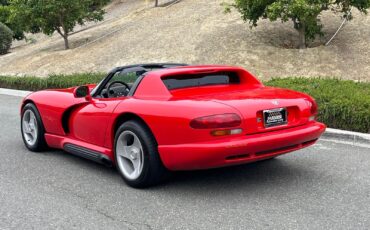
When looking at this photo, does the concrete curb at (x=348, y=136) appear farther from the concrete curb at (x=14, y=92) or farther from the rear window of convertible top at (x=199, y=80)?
the concrete curb at (x=14, y=92)

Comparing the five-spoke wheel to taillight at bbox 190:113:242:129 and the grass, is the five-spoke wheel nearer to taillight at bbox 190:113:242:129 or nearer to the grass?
taillight at bbox 190:113:242:129

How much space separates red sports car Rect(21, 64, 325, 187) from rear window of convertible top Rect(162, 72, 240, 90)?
0.01 m

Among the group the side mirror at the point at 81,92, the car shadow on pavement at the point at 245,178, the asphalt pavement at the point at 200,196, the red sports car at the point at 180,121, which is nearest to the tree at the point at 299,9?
the asphalt pavement at the point at 200,196

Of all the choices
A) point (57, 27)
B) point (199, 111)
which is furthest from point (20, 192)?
point (57, 27)

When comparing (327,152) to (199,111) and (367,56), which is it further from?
(367,56)

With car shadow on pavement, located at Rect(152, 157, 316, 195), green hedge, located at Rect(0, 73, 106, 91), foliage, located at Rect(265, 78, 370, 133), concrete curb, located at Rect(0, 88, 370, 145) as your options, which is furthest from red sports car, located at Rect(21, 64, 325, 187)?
green hedge, located at Rect(0, 73, 106, 91)

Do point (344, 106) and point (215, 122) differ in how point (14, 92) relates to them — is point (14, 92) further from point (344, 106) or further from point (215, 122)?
point (215, 122)

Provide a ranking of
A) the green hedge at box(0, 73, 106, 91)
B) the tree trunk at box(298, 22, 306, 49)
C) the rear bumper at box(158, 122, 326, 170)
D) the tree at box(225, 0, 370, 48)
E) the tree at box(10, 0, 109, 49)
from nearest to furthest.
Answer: the rear bumper at box(158, 122, 326, 170) → the tree at box(225, 0, 370, 48) → the green hedge at box(0, 73, 106, 91) → the tree trunk at box(298, 22, 306, 49) → the tree at box(10, 0, 109, 49)

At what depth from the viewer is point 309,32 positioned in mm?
15336

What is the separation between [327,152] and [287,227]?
2923 millimetres

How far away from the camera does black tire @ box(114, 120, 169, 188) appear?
5043 mm

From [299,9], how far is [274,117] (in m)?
9.34

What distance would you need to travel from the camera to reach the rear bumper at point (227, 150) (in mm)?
4699

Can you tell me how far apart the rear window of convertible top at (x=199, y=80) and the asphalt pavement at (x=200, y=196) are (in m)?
1.02
